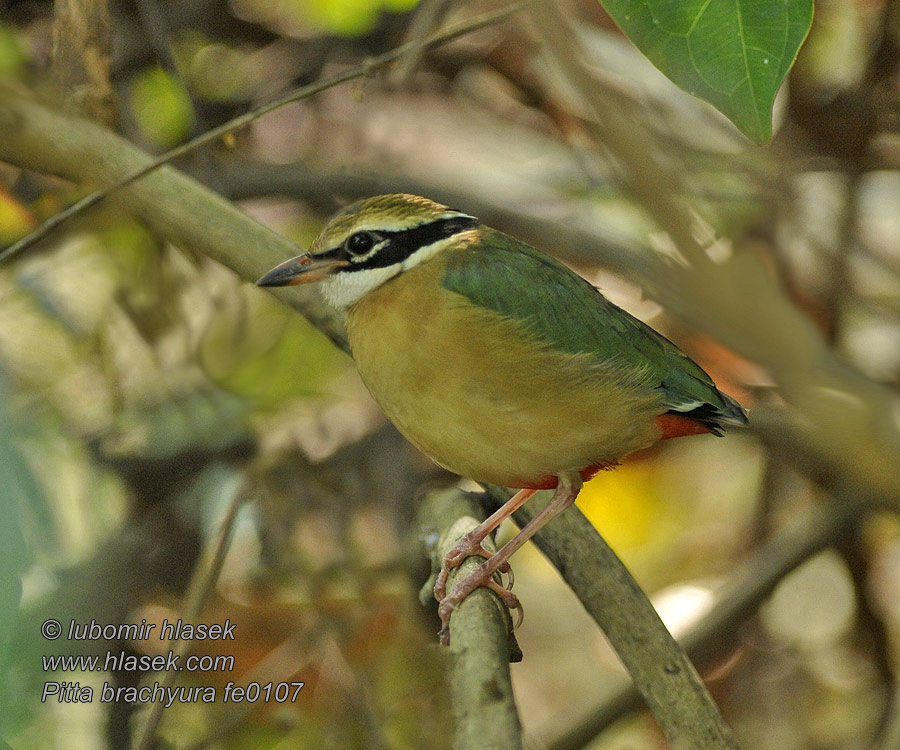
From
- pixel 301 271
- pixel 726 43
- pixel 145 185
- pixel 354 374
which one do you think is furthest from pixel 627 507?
pixel 726 43

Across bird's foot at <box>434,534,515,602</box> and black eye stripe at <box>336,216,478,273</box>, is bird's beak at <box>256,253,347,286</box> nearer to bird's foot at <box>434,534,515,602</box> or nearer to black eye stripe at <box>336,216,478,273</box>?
black eye stripe at <box>336,216,478,273</box>

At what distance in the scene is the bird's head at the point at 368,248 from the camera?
2832 millimetres

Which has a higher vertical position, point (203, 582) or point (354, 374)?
point (203, 582)

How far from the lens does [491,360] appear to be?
8.43ft

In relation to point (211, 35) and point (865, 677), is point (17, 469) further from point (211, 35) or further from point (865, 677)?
point (865, 677)

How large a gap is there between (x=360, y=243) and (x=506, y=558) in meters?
0.99

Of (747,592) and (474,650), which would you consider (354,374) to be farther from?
(474,650)

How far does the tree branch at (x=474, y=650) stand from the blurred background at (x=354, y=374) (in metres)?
0.14

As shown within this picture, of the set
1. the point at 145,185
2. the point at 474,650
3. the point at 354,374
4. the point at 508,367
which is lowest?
the point at 354,374

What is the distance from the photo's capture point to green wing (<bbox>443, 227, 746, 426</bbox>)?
2.71 metres

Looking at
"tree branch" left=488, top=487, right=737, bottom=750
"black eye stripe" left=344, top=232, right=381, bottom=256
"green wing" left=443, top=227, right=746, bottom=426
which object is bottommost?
"tree branch" left=488, top=487, right=737, bottom=750

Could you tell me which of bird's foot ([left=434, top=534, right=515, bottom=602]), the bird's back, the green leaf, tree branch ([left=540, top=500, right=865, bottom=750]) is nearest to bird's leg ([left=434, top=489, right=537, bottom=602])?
bird's foot ([left=434, top=534, right=515, bottom=602])

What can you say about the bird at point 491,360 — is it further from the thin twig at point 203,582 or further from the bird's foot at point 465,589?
the thin twig at point 203,582

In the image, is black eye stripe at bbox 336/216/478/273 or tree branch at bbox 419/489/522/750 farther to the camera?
black eye stripe at bbox 336/216/478/273
